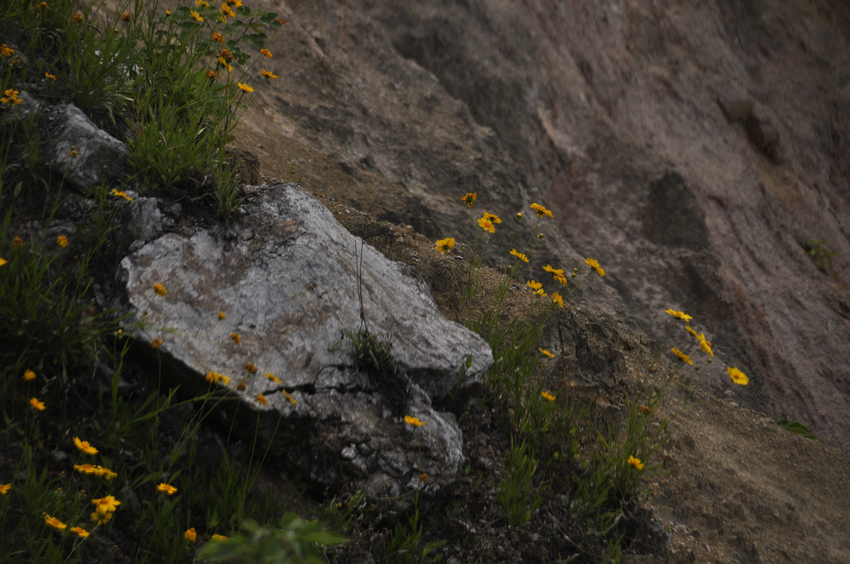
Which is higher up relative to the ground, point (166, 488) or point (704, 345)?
point (704, 345)

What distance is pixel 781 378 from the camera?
652 cm

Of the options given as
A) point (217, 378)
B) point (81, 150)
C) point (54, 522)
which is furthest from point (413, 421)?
point (81, 150)

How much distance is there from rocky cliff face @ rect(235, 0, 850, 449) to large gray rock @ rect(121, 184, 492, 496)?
164 centimetres

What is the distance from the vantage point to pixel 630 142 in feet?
24.2

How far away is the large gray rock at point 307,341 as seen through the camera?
1.99m

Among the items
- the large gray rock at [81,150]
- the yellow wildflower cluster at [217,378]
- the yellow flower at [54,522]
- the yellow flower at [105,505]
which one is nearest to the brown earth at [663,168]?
the large gray rock at [81,150]

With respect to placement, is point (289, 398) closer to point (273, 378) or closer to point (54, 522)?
point (273, 378)

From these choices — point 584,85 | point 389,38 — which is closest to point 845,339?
point 584,85

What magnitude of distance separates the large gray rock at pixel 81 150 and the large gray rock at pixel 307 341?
387mm

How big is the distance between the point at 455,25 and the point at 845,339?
6.15 meters

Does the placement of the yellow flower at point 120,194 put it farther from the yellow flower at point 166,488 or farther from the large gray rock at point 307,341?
the yellow flower at point 166,488

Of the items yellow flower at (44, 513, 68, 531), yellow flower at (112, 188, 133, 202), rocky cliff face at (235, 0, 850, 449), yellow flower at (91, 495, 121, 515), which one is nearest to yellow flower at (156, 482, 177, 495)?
yellow flower at (91, 495, 121, 515)

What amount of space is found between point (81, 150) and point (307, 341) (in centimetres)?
118

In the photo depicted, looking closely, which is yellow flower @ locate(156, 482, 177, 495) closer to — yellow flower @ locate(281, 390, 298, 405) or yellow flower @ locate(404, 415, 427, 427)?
yellow flower @ locate(281, 390, 298, 405)
